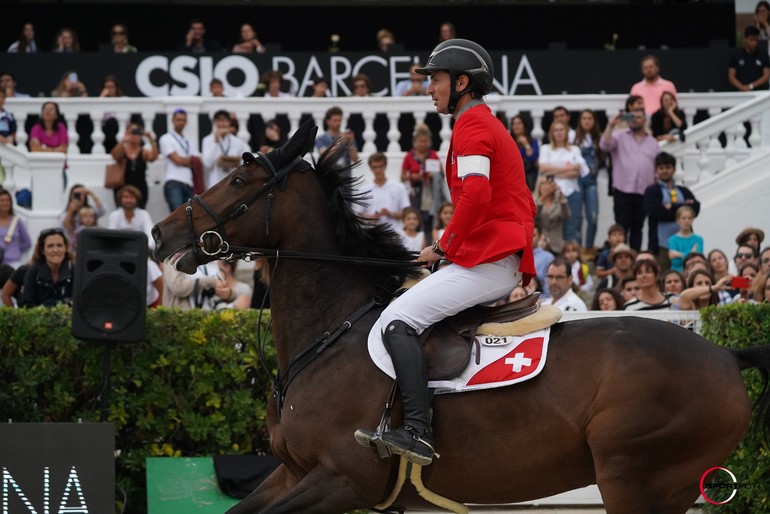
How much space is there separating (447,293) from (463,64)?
1289 mm

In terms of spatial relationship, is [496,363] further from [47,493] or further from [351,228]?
[47,493]

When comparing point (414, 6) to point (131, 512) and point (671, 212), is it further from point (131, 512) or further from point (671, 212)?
point (131, 512)

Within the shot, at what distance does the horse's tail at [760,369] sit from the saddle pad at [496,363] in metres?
1.12

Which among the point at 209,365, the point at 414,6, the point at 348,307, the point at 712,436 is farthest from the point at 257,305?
the point at 414,6

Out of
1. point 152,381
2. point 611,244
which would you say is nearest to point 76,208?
point 152,381

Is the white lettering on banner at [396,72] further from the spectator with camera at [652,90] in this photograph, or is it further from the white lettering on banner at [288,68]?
the spectator with camera at [652,90]

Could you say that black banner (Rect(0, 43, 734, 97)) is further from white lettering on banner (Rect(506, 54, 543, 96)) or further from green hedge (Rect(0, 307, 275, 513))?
green hedge (Rect(0, 307, 275, 513))

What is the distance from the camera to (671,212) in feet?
50.9

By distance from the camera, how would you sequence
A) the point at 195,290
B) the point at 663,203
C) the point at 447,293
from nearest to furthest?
the point at 447,293 < the point at 195,290 < the point at 663,203

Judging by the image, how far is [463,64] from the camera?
714 centimetres

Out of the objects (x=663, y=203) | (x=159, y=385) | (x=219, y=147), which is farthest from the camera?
(x=219, y=147)

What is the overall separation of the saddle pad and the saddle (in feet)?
0.14

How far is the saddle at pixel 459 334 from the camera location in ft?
22.9

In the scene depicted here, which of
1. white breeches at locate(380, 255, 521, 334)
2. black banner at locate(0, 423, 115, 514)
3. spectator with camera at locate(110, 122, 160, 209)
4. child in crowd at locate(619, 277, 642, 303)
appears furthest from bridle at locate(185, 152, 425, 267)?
spectator with camera at locate(110, 122, 160, 209)
